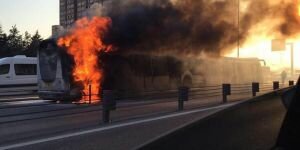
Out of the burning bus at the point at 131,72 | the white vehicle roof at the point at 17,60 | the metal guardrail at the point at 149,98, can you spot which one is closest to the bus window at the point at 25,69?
the white vehicle roof at the point at 17,60

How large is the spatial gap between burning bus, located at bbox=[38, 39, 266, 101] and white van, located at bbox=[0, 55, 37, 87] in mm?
7554

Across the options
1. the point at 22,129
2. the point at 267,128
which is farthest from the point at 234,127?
the point at 22,129

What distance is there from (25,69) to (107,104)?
1824 cm

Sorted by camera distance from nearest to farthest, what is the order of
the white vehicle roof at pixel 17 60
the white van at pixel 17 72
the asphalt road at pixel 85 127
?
the asphalt road at pixel 85 127
the white van at pixel 17 72
the white vehicle roof at pixel 17 60

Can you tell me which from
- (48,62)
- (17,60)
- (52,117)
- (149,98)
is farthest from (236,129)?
(17,60)

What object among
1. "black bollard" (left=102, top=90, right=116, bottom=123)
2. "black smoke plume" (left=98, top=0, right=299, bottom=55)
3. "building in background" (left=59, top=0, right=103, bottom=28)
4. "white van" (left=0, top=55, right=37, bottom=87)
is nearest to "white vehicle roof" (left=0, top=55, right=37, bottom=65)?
"white van" (left=0, top=55, right=37, bottom=87)

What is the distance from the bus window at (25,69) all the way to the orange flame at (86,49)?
9311 mm

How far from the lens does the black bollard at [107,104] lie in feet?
42.4

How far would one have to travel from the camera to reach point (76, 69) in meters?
21.2

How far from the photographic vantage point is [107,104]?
514 inches

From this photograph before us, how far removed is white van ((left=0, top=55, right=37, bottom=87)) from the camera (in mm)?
29094

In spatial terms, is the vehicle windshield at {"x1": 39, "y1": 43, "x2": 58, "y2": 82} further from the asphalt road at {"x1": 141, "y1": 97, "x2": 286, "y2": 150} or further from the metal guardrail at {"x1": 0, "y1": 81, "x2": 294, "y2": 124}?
the asphalt road at {"x1": 141, "y1": 97, "x2": 286, "y2": 150}

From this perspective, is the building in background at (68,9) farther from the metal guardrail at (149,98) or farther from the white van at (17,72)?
the metal guardrail at (149,98)

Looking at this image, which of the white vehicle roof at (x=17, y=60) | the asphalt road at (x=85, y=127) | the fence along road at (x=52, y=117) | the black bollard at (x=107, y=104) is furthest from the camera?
the white vehicle roof at (x=17, y=60)
